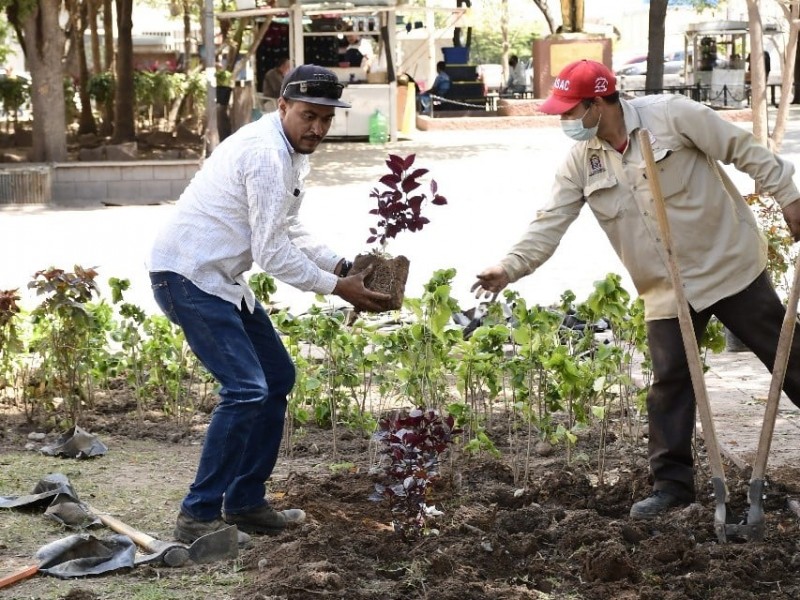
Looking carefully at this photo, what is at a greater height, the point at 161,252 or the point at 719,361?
the point at 161,252

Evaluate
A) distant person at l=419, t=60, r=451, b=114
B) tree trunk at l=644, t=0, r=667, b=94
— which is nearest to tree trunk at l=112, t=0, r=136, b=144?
tree trunk at l=644, t=0, r=667, b=94

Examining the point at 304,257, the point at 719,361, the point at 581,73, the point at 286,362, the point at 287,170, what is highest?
the point at 581,73

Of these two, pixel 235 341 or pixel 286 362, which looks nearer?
pixel 235 341

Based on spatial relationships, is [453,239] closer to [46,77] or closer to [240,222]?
[46,77]

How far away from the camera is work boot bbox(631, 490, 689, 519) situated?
194 inches

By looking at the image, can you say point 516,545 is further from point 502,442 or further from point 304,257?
point 502,442

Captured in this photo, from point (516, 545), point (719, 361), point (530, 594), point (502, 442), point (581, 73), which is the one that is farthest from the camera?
point (719, 361)

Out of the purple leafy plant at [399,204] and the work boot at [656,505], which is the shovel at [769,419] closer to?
the work boot at [656,505]

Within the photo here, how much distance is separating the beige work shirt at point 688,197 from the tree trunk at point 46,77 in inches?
545

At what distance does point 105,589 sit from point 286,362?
111cm

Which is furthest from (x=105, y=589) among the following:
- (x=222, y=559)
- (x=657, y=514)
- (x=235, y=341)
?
(x=657, y=514)

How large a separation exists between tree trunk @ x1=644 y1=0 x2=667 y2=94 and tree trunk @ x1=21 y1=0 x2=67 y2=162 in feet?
48.6

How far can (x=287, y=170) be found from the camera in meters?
4.56

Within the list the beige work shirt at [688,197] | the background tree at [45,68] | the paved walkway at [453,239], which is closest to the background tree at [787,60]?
the paved walkway at [453,239]
